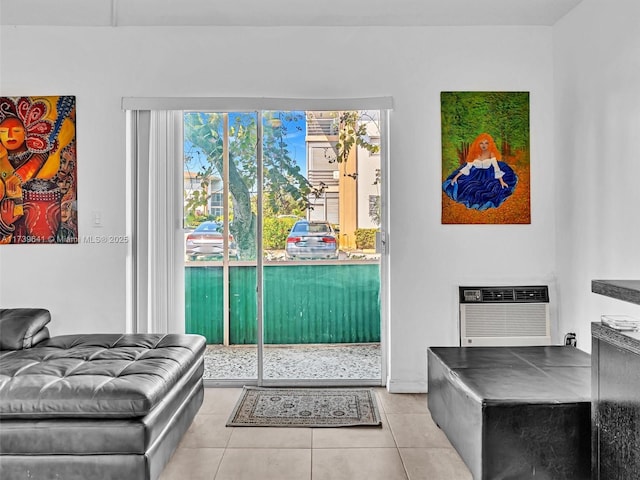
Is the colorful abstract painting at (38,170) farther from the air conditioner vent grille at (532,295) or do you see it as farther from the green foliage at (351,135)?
the air conditioner vent grille at (532,295)

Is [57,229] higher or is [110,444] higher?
[57,229]

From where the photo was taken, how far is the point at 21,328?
3020 millimetres

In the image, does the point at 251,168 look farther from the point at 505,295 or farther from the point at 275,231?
the point at 505,295

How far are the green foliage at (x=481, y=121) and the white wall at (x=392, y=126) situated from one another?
0.25 feet

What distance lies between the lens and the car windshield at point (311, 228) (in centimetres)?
408

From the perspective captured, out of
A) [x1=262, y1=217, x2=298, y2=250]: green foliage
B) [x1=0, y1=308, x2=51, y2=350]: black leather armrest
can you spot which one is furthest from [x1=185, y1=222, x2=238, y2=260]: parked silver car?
[x1=0, y1=308, x2=51, y2=350]: black leather armrest

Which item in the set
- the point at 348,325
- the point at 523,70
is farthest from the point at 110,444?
the point at 523,70

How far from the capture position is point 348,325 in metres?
4.12

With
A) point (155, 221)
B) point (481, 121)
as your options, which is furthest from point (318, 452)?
point (481, 121)

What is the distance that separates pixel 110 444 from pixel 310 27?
3078mm

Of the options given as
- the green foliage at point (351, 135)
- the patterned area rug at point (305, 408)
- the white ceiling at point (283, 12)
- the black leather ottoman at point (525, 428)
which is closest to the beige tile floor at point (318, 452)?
the patterned area rug at point (305, 408)

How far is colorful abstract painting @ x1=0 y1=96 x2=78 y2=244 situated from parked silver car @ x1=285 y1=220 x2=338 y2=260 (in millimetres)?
1603

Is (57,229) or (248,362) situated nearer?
(57,229)

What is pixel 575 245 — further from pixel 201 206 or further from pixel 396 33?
pixel 201 206
